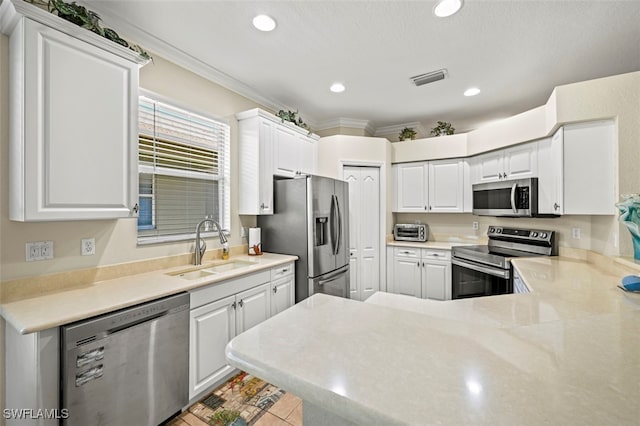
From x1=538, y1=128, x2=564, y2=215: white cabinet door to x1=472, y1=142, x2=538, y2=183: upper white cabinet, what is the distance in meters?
0.08

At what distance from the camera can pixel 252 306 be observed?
2.36 metres

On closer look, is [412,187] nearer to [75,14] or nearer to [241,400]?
[241,400]

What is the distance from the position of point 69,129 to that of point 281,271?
74.1 inches

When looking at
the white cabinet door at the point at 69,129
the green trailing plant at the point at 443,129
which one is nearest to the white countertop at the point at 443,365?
the white cabinet door at the point at 69,129

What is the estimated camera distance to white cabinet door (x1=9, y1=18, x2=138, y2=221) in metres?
1.45

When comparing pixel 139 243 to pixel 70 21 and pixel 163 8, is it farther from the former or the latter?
pixel 163 8

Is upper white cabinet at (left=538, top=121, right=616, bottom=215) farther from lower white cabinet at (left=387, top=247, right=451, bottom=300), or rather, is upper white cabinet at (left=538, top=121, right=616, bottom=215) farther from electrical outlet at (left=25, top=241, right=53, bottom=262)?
electrical outlet at (left=25, top=241, right=53, bottom=262)

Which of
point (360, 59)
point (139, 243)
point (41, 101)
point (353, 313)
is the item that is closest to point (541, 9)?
point (360, 59)

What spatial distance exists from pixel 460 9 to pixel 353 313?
2123mm

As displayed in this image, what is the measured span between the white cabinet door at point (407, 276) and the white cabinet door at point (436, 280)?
0.26ft

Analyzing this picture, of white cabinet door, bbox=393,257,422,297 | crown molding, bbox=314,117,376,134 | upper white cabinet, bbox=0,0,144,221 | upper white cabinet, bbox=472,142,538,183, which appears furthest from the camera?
crown molding, bbox=314,117,376,134

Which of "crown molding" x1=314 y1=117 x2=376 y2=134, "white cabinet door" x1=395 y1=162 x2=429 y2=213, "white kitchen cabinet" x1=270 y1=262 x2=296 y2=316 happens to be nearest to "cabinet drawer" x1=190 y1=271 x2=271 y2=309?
"white kitchen cabinet" x1=270 y1=262 x2=296 y2=316

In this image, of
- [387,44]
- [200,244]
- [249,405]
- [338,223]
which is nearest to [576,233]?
[338,223]

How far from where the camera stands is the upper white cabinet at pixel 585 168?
222cm
